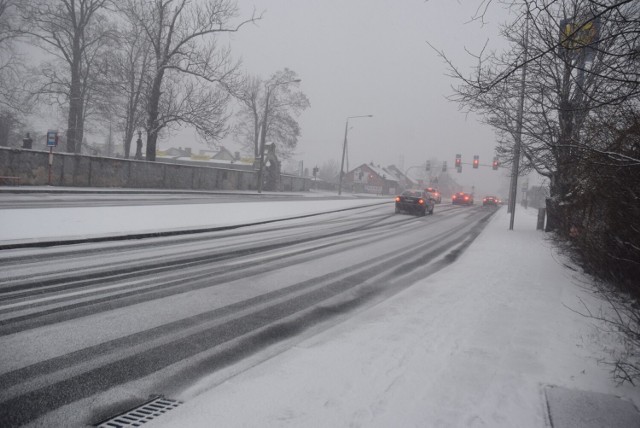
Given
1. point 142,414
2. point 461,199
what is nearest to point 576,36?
point 142,414

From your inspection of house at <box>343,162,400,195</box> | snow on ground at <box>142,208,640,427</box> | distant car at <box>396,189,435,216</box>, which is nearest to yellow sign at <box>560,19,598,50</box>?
snow on ground at <box>142,208,640,427</box>

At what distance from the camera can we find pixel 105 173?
27.5 m

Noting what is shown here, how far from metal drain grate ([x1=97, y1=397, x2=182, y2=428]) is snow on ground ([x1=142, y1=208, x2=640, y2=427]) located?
10 cm

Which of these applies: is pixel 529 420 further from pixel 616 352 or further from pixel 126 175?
pixel 126 175

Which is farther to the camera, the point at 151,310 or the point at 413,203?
the point at 413,203

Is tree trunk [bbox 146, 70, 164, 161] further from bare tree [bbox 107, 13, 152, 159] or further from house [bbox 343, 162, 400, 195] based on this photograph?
house [bbox 343, 162, 400, 195]

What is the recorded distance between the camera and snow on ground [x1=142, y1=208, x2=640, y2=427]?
3281mm

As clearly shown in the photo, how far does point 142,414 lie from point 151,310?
2299mm

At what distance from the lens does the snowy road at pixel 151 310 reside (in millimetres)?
3500

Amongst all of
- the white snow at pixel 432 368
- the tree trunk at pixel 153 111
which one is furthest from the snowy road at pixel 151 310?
the tree trunk at pixel 153 111

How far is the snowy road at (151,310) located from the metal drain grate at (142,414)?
0.10 m

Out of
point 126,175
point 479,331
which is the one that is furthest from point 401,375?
point 126,175

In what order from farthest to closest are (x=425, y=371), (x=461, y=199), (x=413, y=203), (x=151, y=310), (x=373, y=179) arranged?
(x=373, y=179)
(x=461, y=199)
(x=413, y=203)
(x=151, y=310)
(x=425, y=371)

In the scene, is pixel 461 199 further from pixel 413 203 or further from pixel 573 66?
pixel 573 66
